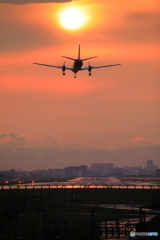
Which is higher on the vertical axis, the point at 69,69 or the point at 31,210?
the point at 69,69

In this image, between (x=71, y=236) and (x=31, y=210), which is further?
(x=31, y=210)

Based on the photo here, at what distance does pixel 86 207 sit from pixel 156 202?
13.9m

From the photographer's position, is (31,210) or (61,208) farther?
(61,208)

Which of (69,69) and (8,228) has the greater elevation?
(69,69)

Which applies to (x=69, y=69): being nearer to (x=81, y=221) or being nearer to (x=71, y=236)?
(x=81, y=221)

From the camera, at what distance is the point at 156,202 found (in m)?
85.0

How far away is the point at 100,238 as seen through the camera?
49.1 metres

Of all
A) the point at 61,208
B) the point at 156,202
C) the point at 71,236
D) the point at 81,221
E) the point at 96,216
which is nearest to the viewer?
the point at 71,236

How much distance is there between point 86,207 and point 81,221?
18.7 meters

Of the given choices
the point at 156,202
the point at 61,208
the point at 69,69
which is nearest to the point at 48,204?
the point at 61,208

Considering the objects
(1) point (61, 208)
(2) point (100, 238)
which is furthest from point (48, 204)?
(2) point (100, 238)

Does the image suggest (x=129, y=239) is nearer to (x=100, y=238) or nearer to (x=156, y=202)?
(x=100, y=238)

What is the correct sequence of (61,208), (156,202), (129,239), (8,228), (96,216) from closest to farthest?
1. (129,239)
2. (8,228)
3. (96,216)
4. (61,208)
5. (156,202)

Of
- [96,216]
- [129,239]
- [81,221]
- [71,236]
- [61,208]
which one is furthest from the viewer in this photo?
[61,208]
